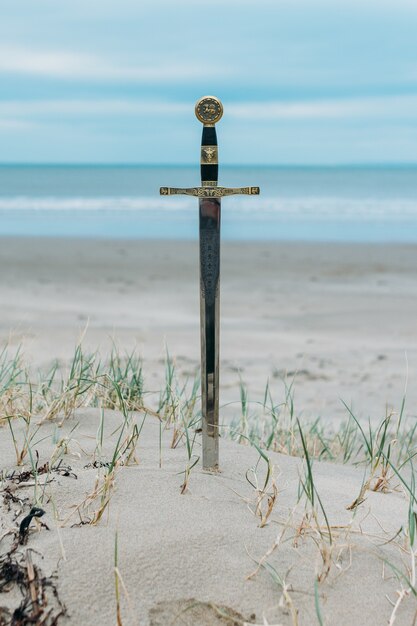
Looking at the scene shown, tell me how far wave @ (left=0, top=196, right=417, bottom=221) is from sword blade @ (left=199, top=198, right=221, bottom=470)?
2081cm

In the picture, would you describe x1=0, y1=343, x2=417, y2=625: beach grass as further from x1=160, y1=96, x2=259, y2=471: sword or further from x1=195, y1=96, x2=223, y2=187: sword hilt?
x1=195, y1=96, x2=223, y2=187: sword hilt

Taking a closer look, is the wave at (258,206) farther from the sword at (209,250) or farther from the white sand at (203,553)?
the white sand at (203,553)

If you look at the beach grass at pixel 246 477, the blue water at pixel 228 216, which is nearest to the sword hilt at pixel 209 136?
the beach grass at pixel 246 477

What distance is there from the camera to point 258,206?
27.4 metres

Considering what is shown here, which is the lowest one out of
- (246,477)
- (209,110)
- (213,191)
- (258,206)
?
(246,477)

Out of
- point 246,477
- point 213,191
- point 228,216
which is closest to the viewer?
point 246,477

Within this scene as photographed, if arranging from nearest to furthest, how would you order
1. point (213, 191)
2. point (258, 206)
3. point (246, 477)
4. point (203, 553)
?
point (203, 553) < point (246, 477) < point (213, 191) < point (258, 206)

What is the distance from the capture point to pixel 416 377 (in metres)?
6.51

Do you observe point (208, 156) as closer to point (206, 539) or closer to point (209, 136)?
point (209, 136)

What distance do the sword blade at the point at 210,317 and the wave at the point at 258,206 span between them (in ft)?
68.3

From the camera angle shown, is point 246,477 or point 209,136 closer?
point 246,477

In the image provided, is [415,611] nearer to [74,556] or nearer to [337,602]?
[337,602]

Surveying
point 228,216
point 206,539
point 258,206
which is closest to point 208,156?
point 206,539

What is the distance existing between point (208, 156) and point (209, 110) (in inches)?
5.5
